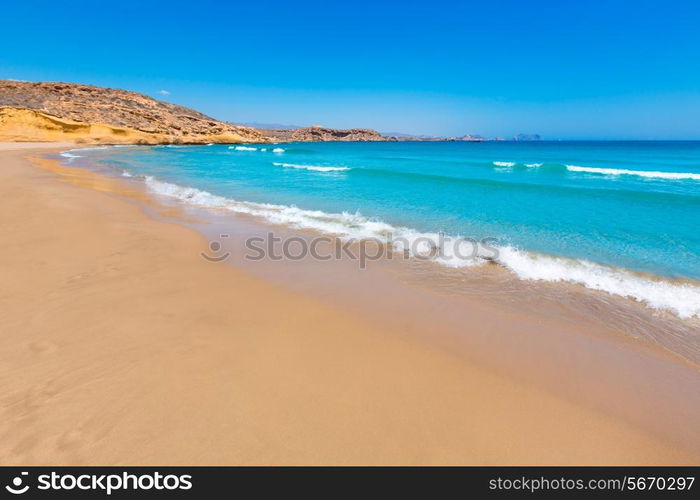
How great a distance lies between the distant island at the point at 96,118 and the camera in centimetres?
5362

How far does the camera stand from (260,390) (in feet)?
9.30

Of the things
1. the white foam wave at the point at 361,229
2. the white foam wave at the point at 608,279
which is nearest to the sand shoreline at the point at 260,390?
the white foam wave at the point at 608,279

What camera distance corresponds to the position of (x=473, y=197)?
1494 cm

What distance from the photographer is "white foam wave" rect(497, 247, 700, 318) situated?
482 centimetres

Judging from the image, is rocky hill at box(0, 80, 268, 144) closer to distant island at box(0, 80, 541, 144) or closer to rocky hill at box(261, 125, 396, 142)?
distant island at box(0, 80, 541, 144)

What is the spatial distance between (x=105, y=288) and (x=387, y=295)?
163 inches

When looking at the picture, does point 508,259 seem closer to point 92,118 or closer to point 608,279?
point 608,279

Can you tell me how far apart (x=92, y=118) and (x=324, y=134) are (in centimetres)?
11287

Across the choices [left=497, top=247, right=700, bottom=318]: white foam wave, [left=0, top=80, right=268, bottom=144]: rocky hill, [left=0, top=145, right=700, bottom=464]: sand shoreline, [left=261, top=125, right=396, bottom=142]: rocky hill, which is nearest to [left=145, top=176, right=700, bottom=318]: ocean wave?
[left=497, top=247, right=700, bottom=318]: white foam wave

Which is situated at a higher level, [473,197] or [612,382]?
[473,197]

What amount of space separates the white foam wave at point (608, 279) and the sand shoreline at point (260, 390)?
1.93 m
